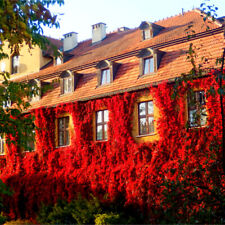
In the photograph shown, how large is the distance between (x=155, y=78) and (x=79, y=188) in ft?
22.1

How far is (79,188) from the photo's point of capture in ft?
73.7

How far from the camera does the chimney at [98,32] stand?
98.2ft

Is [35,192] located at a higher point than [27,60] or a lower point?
lower

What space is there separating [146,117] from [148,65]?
273cm

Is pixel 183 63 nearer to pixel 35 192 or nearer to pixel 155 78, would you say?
pixel 155 78

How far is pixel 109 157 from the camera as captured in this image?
71.5 feet

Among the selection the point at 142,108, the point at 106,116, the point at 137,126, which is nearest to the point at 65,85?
the point at 106,116

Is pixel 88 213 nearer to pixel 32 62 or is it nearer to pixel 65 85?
pixel 65 85

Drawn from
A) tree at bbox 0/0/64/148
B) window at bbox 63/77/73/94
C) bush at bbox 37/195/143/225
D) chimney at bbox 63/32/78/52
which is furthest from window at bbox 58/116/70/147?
tree at bbox 0/0/64/148

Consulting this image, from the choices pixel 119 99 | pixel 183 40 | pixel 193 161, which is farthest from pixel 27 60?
pixel 193 161

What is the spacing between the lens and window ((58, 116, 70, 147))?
80.2 feet

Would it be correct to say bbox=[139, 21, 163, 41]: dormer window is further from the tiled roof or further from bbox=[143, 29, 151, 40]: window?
the tiled roof

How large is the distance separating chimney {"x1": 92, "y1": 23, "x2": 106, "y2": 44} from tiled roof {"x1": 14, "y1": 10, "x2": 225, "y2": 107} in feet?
1.66

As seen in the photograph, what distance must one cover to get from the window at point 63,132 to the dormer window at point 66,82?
1.76m
